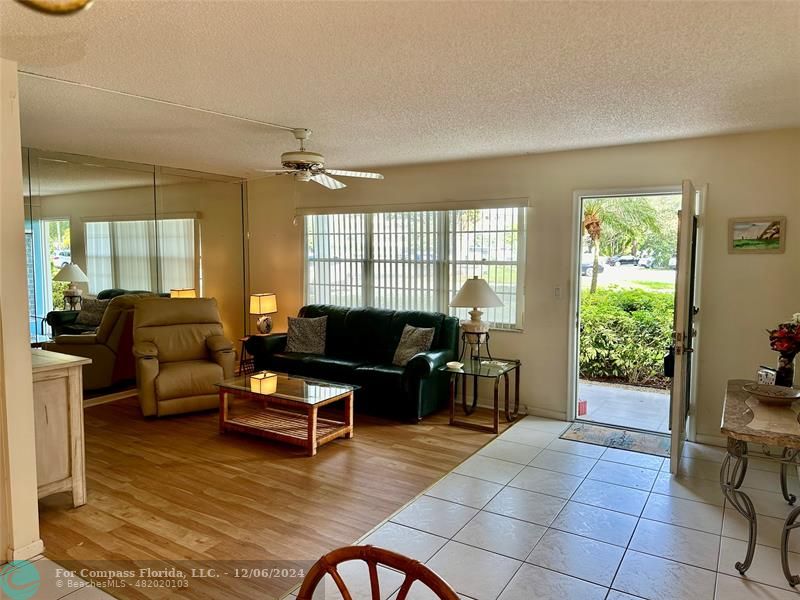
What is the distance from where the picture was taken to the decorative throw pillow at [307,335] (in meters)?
5.62

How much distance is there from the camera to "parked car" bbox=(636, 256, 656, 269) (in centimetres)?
731

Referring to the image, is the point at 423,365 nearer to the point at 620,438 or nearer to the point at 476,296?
the point at 476,296

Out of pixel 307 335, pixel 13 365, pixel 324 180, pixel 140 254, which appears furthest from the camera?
pixel 307 335

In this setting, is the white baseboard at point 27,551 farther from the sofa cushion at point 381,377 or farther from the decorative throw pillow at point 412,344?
the decorative throw pillow at point 412,344

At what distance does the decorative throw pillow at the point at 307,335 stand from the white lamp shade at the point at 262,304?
25.9 inches

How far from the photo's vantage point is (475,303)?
15.4 feet

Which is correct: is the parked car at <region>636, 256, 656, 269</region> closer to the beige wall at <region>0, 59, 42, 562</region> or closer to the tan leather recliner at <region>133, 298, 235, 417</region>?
the tan leather recliner at <region>133, 298, 235, 417</region>

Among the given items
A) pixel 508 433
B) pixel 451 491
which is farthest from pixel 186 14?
pixel 508 433

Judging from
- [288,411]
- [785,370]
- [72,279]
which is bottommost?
[288,411]

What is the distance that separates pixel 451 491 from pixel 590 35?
2626 mm

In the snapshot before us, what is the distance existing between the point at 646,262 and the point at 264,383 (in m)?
5.54

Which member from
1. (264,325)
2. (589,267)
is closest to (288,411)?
(264,325)

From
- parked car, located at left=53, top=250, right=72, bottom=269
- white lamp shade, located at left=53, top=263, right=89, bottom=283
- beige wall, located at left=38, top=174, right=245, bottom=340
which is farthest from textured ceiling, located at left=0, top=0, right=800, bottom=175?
white lamp shade, located at left=53, top=263, right=89, bottom=283

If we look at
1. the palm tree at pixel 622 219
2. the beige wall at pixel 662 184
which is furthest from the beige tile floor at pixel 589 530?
the palm tree at pixel 622 219
